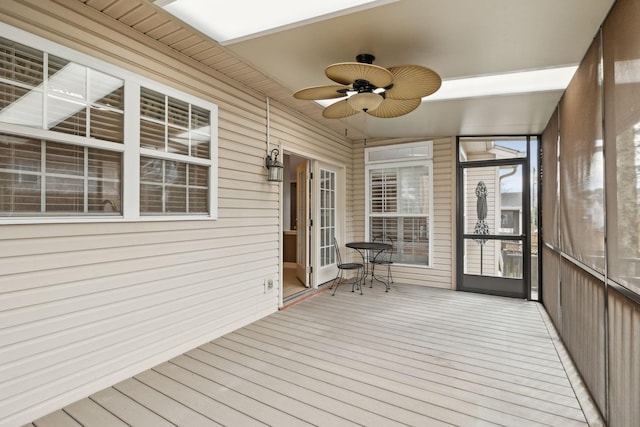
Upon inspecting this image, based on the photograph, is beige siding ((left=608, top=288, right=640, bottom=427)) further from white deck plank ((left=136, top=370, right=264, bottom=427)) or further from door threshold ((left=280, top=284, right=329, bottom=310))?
door threshold ((left=280, top=284, right=329, bottom=310))

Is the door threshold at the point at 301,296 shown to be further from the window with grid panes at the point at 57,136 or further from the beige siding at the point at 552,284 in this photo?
the beige siding at the point at 552,284

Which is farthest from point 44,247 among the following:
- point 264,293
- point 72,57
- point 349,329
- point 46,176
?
point 349,329

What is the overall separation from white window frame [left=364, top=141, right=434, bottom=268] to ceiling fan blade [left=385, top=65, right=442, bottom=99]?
129 inches

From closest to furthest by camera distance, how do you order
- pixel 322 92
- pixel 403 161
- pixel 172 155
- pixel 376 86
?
pixel 376 86, pixel 322 92, pixel 172 155, pixel 403 161

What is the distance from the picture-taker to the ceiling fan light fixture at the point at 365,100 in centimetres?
251

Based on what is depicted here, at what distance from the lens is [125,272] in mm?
2547

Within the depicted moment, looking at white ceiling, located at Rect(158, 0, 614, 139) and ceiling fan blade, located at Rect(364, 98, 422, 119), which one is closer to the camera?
white ceiling, located at Rect(158, 0, 614, 139)

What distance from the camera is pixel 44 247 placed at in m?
2.11

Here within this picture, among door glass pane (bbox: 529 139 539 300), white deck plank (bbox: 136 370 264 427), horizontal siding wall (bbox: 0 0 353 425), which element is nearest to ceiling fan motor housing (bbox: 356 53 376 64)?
horizontal siding wall (bbox: 0 0 353 425)

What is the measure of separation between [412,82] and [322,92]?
0.74 meters

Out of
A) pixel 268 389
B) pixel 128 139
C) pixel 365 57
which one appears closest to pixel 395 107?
pixel 365 57

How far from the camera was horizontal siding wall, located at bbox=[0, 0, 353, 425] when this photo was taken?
2.02 metres

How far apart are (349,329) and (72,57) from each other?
3.47m

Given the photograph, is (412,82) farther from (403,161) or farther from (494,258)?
(494,258)
